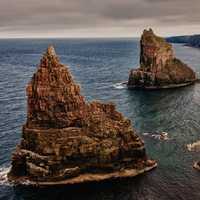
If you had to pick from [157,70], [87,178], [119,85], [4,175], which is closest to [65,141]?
[87,178]

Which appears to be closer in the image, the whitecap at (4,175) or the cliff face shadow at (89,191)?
the cliff face shadow at (89,191)

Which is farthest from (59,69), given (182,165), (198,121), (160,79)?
(160,79)

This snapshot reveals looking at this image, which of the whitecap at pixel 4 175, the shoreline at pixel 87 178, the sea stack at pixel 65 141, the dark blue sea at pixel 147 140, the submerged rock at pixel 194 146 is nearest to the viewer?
the dark blue sea at pixel 147 140

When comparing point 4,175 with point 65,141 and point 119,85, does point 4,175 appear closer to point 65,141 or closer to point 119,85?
point 65,141

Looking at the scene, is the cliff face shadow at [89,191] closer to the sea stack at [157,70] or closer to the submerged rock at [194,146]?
the submerged rock at [194,146]

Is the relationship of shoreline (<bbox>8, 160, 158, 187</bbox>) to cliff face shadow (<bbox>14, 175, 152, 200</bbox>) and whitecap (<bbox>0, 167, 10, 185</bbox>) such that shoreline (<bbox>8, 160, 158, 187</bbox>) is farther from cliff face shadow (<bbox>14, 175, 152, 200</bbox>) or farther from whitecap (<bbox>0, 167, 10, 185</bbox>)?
cliff face shadow (<bbox>14, 175, 152, 200</bbox>)

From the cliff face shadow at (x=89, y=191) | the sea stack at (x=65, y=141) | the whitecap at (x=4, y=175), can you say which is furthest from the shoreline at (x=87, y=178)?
the cliff face shadow at (x=89, y=191)

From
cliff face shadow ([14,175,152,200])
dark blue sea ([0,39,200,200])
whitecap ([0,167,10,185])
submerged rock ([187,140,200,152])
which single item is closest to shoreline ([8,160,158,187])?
whitecap ([0,167,10,185])
